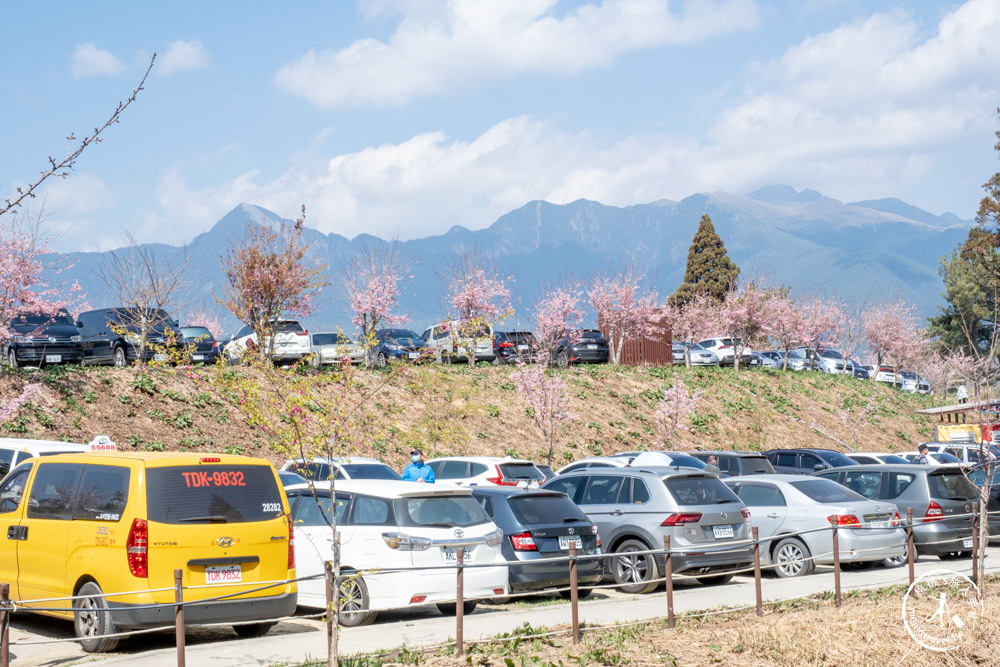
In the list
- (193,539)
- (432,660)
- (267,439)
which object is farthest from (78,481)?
(267,439)

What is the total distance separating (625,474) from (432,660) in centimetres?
618

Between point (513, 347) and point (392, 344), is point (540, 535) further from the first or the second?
point (513, 347)

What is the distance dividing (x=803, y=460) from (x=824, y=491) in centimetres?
1080

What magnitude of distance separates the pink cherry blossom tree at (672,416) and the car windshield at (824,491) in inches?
657

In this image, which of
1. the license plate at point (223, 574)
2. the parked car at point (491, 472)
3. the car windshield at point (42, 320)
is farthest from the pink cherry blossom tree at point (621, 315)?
the license plate at point (223, 574)

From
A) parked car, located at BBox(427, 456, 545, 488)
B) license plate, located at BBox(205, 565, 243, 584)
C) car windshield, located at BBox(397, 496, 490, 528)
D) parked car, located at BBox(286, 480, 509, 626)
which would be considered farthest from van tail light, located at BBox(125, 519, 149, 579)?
parked car, located at BBox(427, 456, 545, 488)

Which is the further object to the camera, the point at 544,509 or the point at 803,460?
the point at 803,460

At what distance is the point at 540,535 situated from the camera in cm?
1236

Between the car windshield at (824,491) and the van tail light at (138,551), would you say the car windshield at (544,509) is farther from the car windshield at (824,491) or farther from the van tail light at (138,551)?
the van tail light at (138,551)

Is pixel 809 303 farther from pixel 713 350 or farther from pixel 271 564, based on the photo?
pixel 271 564

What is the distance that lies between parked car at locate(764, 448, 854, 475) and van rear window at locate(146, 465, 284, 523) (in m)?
18.1

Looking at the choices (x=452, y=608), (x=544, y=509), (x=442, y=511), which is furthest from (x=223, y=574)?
(x=544, y=509)

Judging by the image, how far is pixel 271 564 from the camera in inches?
392

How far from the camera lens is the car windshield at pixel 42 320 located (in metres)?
27.2
